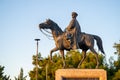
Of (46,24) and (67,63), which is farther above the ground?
(67,63)

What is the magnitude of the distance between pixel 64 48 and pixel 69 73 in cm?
130

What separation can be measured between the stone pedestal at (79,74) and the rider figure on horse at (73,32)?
1.16 metres

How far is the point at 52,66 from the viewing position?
125 feet

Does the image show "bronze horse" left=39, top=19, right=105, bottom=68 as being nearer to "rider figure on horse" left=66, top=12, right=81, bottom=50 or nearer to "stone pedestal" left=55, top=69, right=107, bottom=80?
"rider figure on horse" left=66, top=12, right=81, bottom=50

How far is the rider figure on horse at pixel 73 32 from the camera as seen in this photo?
15823mm

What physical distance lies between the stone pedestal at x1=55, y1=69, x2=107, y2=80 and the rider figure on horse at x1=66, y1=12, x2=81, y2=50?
3.80 ft

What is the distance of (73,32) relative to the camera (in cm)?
1591

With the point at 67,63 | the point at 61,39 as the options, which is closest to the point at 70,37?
the point at 61,39

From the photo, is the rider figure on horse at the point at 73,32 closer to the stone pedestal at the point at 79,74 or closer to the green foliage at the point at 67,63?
the stone pedestal at the point at 79,74

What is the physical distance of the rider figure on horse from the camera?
15823mm

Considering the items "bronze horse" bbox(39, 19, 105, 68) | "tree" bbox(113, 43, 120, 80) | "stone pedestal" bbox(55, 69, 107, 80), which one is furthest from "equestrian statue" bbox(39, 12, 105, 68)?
"tree" bbox(113, 43, 120, 80)

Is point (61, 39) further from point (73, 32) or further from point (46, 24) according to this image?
point (46, 24)

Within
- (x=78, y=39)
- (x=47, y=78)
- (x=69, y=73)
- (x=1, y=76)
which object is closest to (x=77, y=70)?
(x=69, y=73)

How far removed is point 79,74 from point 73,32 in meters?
2.00
